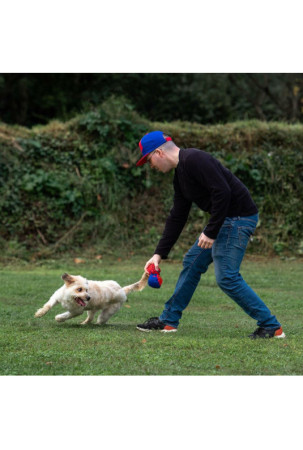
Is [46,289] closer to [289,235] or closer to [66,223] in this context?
[66,223]

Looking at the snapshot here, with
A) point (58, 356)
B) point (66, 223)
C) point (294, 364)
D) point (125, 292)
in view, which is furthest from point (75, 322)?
point (66, 223)

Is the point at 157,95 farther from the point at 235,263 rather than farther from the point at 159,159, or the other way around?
the point at 235,263

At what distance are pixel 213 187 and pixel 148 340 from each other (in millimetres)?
1685

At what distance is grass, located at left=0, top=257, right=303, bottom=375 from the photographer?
201 inches

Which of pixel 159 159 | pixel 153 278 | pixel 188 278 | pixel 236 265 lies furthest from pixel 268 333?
pixel 159 159

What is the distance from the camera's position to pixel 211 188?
590 cm

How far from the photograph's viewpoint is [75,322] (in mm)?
7699

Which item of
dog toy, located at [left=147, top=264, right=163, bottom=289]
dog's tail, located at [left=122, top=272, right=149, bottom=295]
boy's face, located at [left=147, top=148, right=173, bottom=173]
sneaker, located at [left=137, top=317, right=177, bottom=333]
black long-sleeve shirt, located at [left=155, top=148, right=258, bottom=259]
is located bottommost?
sneaker, located at [left=137, top=317, right=177, bottom=333]

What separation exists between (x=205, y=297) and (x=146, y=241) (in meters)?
5.17

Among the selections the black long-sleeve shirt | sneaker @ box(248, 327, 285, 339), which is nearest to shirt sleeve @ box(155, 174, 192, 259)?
the black long-sleeve shirt

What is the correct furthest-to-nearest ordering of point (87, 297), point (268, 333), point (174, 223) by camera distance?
point (174, 223), point (87, 297), point (268, 333)

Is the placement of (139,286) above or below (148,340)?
above

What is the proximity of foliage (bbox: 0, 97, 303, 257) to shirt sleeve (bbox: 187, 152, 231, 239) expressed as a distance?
8316 mm

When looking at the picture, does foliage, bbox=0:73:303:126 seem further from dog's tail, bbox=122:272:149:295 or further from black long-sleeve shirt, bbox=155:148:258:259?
black long-sleeve shirt, bbox=155:148:258:259
